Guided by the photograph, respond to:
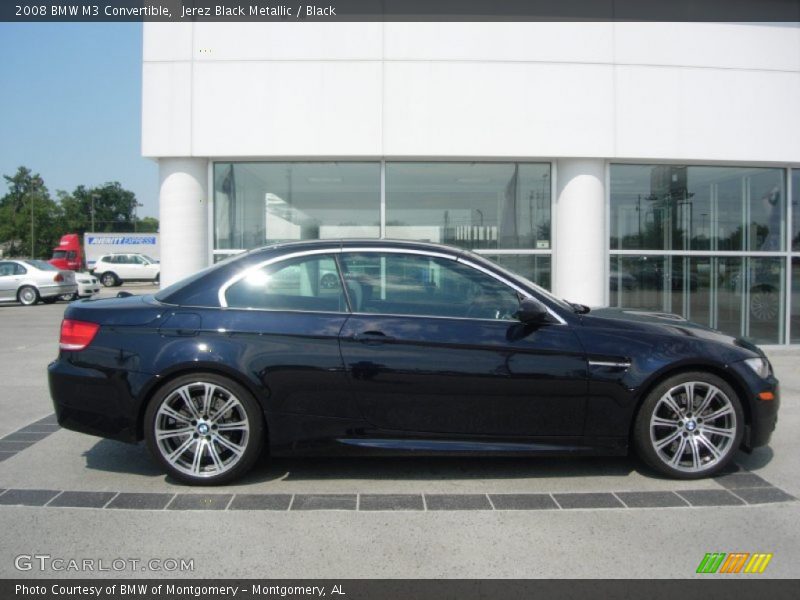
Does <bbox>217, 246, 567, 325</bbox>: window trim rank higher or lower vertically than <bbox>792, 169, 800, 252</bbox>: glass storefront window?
lower

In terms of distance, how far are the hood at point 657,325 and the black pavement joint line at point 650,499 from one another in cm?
102

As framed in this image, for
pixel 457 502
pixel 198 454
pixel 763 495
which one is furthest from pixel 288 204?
pixel 763 495

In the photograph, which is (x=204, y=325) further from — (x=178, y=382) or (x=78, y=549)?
(x=78, y=549)

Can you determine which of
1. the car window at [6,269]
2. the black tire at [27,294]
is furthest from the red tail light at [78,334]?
the car window at [6,269]

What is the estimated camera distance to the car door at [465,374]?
13.5 feet

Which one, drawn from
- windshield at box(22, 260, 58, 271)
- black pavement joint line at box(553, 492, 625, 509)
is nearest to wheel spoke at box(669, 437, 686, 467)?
black pavement joint line at box(553, 492, 625, 509)

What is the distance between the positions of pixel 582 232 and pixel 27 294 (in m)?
19.8

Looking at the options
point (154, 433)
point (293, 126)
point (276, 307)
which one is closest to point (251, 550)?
point (154, 433)

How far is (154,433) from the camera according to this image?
420 centimetres

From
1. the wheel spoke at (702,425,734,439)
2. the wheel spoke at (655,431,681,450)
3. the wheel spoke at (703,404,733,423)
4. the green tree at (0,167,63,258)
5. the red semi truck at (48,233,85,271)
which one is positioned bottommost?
the wheel spoke at (655,431,681,450)

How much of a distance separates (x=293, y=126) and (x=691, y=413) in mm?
6576

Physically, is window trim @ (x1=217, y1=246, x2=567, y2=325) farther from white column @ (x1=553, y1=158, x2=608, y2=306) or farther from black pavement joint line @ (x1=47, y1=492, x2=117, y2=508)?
white column @ (x1=553, y1=158, x2=608, y2=306)

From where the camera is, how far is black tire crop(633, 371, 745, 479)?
4.26 metres

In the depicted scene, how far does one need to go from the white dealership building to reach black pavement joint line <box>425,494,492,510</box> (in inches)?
228
